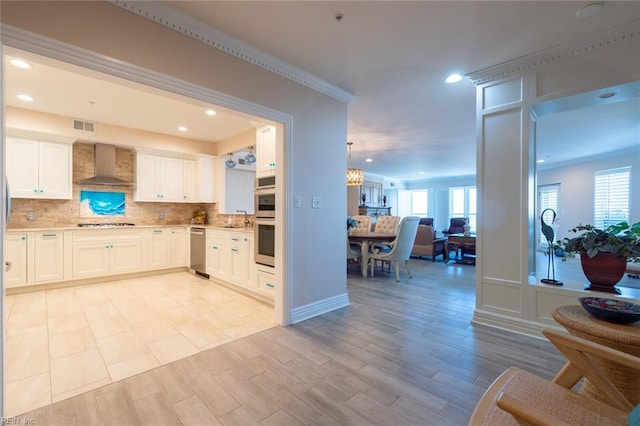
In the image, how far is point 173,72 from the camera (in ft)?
6.70

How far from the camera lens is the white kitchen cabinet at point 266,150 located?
3379 millimetres

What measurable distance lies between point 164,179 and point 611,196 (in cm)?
963

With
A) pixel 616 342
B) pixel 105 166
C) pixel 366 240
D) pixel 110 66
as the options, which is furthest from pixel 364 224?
pixel 110 66

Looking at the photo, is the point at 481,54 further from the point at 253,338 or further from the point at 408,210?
the point at 408,210

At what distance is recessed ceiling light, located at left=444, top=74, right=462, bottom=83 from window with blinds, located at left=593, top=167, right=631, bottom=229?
236 inches

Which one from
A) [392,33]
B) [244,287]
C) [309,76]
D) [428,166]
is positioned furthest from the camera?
[428,166]

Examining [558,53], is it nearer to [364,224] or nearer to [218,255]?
[364,224]

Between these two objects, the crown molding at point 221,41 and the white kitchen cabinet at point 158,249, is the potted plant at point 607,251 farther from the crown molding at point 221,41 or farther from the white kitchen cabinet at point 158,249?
the white kitchen cabinet at point 158,249

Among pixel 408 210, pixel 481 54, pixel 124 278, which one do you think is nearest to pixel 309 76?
pixel 481 54

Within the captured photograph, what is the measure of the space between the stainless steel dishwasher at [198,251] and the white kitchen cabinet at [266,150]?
1.98 meters

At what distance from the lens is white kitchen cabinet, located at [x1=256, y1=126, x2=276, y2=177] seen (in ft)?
11.1

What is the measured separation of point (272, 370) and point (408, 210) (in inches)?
432

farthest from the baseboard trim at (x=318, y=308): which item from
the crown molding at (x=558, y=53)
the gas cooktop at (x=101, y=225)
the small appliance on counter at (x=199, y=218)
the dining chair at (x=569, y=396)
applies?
the gas cooktop at (x=101, y=225)

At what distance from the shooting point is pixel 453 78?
9.66 ft
